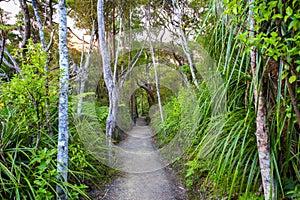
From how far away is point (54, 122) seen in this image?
9.21 feet

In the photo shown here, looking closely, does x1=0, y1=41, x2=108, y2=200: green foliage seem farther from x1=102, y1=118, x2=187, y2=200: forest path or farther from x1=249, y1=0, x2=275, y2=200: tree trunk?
x1=249, y1=0, x2=275, y2=200: tree trunk

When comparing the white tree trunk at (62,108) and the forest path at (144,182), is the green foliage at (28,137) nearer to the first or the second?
the white tree trunk at (62,108)

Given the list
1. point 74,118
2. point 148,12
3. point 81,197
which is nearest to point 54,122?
→ point 74,118

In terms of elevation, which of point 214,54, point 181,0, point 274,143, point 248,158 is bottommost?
point 248,158

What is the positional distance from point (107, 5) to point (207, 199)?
5.32 m

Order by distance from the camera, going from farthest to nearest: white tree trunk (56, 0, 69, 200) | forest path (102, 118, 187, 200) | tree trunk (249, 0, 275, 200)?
forest path (102, 118, 187, 200), white tree trunk (56, 0, 69, 200), tree trunk (249, 0, 275, 200)

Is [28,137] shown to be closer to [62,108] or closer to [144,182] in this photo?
[62,108]

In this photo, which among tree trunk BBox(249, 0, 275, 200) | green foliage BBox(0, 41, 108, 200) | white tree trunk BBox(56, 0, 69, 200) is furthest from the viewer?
white tree trunk BBox(56, 0, 69, 200)

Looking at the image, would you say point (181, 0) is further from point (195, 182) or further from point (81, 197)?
point (81, 197)

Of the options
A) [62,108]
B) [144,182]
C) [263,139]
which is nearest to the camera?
[263,139]

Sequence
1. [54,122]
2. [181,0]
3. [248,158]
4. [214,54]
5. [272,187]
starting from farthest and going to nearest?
[181,0] < [54,122] < [214,54] < [248,158] < [272,187]

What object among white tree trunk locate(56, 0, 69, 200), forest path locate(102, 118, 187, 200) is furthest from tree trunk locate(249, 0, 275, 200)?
white tree trunk locate(56, 0, 69, 200)

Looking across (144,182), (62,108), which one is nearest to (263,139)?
(62,108)

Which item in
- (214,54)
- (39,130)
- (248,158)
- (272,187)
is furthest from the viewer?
(214,54)
